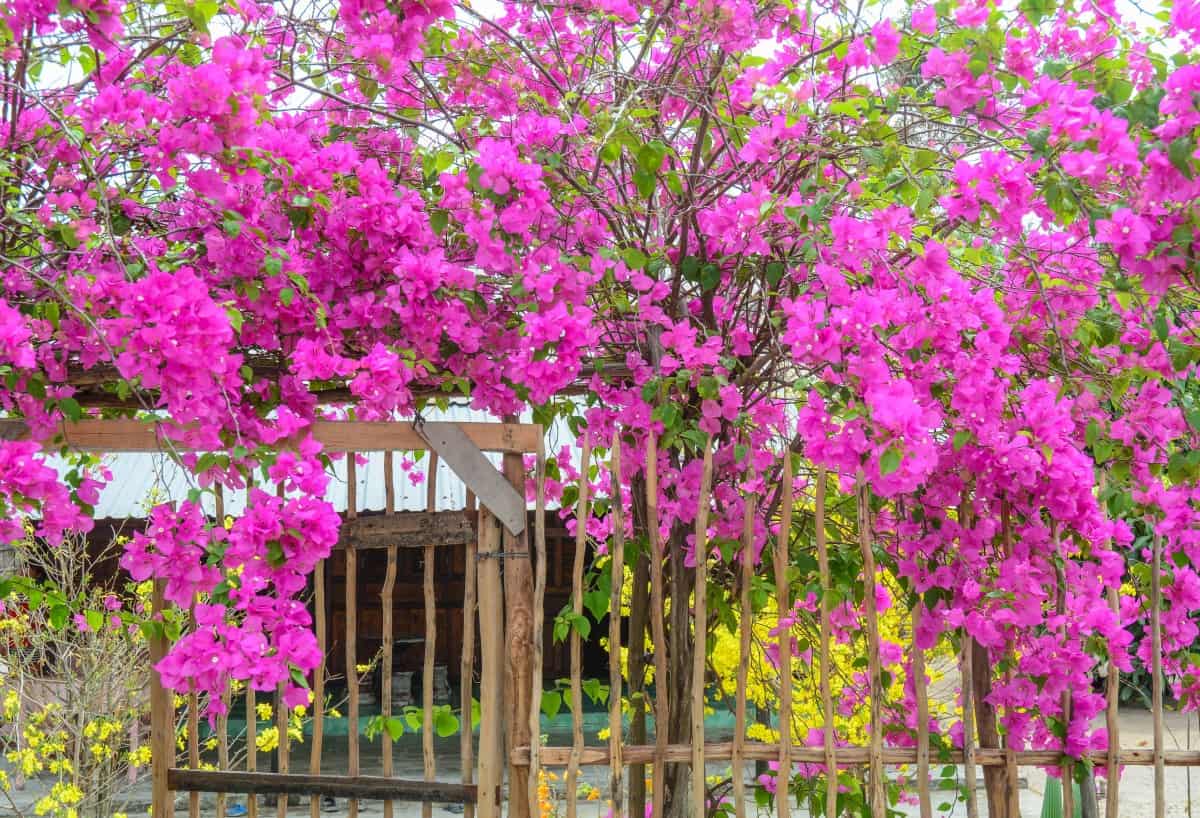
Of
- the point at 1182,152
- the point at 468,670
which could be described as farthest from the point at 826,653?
the point at 1182,152

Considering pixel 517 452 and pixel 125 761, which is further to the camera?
pixel 125 761

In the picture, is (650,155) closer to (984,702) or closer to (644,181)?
(644,181)

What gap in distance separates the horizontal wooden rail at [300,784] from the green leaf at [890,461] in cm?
147

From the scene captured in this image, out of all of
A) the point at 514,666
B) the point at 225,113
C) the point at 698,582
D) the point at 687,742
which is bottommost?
the point at 687,742

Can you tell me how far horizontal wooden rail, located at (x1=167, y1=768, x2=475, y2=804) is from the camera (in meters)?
2.98

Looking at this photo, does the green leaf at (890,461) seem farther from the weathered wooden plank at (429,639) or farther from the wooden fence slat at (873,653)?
the weathered wooden plank at (429,639)

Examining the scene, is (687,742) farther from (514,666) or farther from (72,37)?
(72,37)

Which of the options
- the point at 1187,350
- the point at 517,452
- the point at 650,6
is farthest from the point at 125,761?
the point at 1187,350

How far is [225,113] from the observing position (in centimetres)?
222

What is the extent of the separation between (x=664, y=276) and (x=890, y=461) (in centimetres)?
108

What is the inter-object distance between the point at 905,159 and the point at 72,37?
1906mm

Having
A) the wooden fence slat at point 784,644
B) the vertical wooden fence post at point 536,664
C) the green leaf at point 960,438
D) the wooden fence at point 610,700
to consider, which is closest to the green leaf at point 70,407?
the wooden fence at point 610,700

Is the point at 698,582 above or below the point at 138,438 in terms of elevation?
below

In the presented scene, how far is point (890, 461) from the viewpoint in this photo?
7.38 feet
